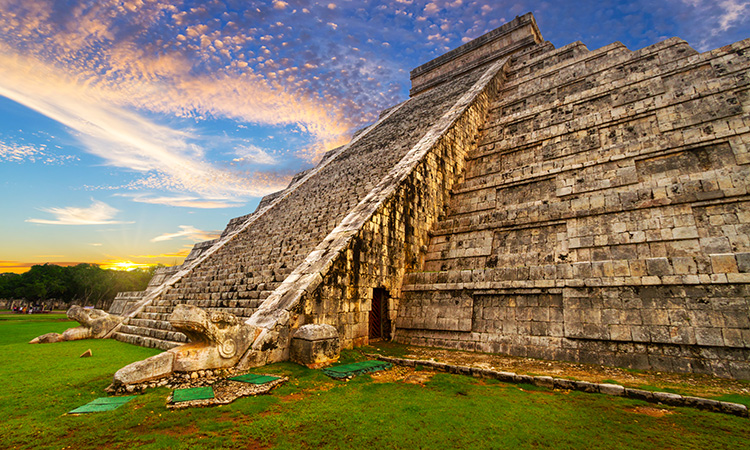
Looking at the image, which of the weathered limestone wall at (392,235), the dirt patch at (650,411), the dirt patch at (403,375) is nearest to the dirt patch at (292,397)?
the dirt patch at (403,375)

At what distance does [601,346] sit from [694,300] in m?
1.64

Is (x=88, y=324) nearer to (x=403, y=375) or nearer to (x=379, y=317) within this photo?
(x=379, y=317)

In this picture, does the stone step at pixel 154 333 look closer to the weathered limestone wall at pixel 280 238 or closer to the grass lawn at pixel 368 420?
the weathered limestone wall at pixel 280 238

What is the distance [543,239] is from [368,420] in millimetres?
6727

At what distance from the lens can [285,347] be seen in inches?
240

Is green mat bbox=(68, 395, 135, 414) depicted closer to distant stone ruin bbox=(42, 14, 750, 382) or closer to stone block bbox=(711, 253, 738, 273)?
distant stone ruin bbox=(42, 14, 750, 382)

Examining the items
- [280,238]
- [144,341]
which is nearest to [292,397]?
[144,341]

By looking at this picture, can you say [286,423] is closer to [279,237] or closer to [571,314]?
[571,314]

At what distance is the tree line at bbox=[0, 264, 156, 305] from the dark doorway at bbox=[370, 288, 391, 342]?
4182 cm

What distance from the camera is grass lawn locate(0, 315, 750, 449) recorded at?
121 inches

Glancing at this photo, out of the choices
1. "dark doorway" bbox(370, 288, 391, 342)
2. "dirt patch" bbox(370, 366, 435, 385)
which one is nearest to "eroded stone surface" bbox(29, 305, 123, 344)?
"dark doorway" bbox(370, 288, 391, 342)

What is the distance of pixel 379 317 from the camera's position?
849cm

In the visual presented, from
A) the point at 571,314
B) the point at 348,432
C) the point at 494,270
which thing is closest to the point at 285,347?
the point at 348,432

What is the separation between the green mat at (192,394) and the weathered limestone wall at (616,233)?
4.94m
